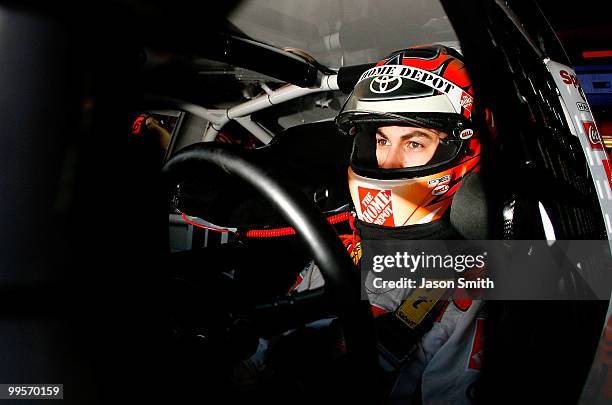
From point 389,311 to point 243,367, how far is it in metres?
0.37

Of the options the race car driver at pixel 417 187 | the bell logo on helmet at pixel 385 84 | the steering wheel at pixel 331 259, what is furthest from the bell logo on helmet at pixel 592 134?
the steering wheel at pixel 331 259

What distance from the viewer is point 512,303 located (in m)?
0.96

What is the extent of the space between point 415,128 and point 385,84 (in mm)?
145

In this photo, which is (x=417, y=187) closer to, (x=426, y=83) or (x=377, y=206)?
(x=377, y=206)

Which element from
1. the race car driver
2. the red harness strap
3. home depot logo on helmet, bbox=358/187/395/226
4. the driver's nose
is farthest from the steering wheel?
the red harness strap

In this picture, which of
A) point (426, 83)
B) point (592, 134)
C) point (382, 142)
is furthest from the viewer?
point (382, 142)

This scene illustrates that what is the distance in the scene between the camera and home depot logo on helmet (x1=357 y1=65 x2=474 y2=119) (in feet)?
4.23

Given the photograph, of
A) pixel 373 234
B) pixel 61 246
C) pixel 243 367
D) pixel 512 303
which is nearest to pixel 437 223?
pixel 373 234

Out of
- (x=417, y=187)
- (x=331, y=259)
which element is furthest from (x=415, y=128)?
(x=331, y=259)

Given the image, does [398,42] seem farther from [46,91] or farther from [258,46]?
[46,91]

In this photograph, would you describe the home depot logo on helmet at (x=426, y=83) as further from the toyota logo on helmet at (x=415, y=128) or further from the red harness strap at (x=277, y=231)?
the red harness strap at (x=277, y=231)

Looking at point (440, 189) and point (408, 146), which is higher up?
point (408, 146)

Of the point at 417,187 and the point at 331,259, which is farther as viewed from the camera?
the point at 417,187

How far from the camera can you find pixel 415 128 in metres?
1.33
